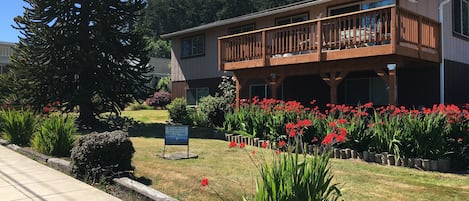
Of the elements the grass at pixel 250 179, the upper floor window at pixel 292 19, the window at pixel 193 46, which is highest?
the upper floor window at pixel 292 19

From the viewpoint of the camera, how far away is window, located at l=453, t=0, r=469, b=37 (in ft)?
50.4

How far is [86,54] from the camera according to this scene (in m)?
15.5

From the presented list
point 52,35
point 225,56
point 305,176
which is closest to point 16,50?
point 52,35

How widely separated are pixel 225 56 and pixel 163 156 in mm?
7320

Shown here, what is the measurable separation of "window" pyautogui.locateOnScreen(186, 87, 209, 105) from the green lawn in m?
11.5

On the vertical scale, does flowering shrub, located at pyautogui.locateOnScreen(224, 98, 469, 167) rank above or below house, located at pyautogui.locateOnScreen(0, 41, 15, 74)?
below

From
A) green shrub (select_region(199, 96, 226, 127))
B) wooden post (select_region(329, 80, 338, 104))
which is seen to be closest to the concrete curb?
wooden post (select_region(329, 80, 338, 104))

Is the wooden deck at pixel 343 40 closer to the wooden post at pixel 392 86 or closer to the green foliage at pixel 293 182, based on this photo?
the wooden post at pixel 392 86

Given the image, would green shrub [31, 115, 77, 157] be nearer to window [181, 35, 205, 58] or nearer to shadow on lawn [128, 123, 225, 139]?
shadow on lawn [128, 123, 225, 139]

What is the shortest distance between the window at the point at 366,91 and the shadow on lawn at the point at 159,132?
5506 millimetres

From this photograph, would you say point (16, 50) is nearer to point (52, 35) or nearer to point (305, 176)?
point (52, 35)

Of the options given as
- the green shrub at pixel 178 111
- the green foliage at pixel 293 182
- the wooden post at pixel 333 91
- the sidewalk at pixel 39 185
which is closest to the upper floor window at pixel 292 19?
the wooden post at pixel 333 91

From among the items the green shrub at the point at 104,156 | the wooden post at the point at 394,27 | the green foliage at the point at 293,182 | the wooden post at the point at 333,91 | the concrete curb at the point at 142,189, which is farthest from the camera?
the wooden post at the point at 333,91

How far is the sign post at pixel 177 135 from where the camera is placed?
9461 millimetres
